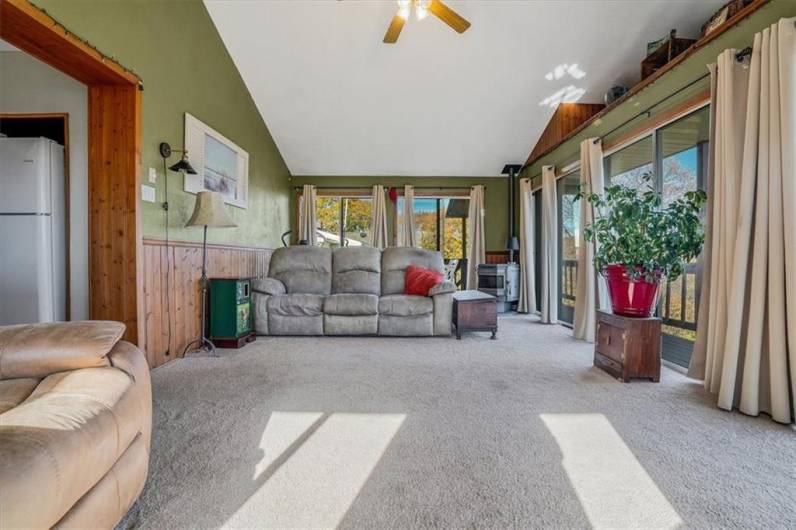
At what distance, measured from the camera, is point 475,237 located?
612 centimetres

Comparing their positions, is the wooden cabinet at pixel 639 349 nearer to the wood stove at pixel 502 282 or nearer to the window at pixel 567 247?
the window at pixel 567 247

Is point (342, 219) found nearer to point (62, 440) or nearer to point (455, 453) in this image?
point (455, 453)

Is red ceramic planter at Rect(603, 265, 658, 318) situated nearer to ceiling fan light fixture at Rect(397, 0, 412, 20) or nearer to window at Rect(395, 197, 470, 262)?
ceiling fan light fixture at Rect(397, 0, 412, 20)

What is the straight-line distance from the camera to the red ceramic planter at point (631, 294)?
7.79ft

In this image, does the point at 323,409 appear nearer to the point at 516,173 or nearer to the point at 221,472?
the point at 221,472

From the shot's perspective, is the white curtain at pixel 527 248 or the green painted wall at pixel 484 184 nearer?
the white curtain at pixel 527 248

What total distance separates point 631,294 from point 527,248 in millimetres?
3026

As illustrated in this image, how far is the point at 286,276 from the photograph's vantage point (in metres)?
4.17

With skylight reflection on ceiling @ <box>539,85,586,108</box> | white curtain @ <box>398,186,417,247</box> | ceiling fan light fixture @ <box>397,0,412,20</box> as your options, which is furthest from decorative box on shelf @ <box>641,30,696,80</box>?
white curtain @ <box>398,186,417,247</box>

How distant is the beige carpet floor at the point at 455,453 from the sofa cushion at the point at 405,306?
3.73 ft

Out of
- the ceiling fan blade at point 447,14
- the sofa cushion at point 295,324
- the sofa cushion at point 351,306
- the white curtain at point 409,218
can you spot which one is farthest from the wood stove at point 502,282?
the ceiling fan blade at point 447,14

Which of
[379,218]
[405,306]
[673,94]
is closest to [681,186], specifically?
[673,94]

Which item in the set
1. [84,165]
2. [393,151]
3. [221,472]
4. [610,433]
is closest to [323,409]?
[221,472]

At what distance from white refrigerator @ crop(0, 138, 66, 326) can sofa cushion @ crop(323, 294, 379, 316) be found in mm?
2114
